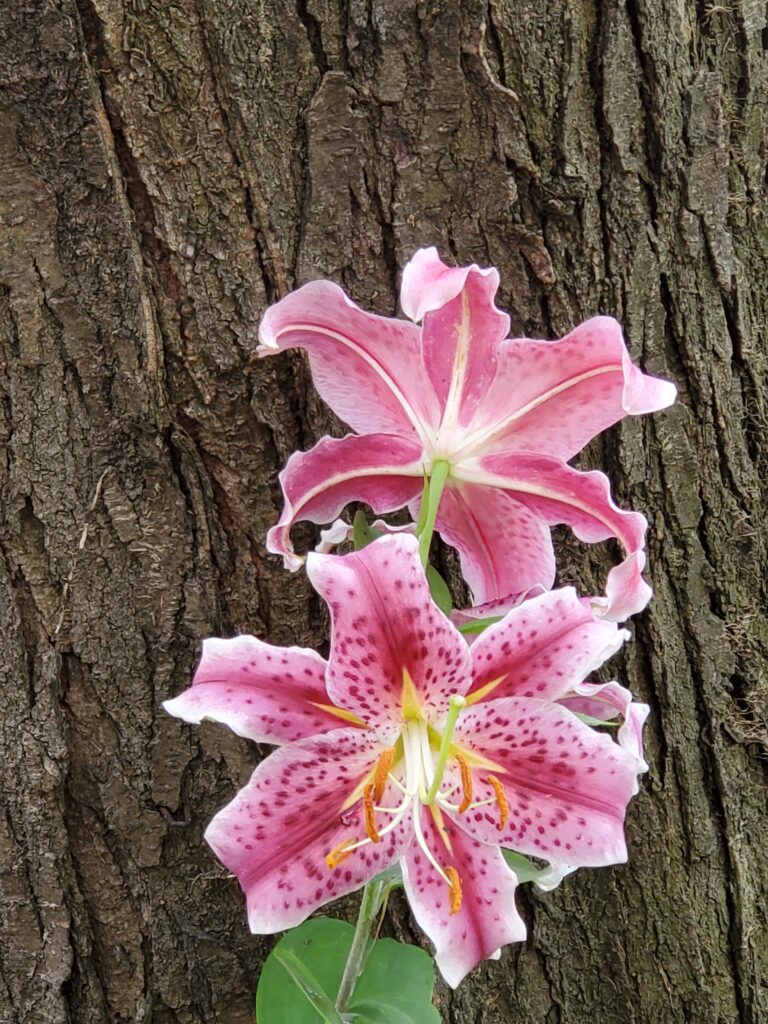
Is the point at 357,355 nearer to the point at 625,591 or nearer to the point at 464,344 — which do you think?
the point at 464,344

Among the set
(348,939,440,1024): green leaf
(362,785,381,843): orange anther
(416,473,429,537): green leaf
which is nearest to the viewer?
(362,785,381,843): orange anther

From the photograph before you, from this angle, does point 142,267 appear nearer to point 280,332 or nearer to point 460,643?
point 280,332

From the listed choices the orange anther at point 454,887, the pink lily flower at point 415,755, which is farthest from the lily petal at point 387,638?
the orange anther at point 454,887

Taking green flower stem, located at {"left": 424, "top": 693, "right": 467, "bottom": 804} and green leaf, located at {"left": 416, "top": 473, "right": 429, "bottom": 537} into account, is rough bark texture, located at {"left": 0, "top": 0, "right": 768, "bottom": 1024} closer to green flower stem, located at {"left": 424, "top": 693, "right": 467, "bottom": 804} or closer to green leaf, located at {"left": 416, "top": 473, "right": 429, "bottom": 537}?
green leaf, located at {"left": 416, "top": 473, "right": 429, "bottom": 537}

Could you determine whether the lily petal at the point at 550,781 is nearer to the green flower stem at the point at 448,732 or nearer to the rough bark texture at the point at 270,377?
the green flower stem at the point at 448,732

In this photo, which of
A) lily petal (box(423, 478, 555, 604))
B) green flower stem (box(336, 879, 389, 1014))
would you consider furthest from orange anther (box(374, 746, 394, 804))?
lily petal (box(423, 478, 555, 604))

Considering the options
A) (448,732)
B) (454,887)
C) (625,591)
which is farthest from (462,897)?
(625,591)

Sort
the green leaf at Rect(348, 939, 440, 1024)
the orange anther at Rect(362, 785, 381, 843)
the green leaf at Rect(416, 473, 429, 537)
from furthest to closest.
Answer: the green leaf at Rect(348, 939, 440, 1024) → the green leaf at Rect(416, 473, 429, 537) → the orange anther at Rect(362, 785, 381, 843)

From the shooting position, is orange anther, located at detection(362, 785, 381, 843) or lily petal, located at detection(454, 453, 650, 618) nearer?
orange anther, located at detection(362, 785, 381, 843)
